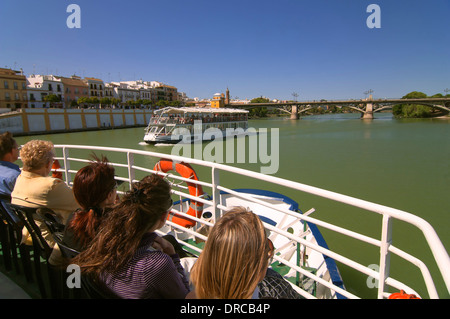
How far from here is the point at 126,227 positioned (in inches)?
40.5

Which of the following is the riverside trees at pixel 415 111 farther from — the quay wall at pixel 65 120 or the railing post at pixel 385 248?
the railing post at pixel 385 248

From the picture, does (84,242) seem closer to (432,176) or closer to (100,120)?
(432,176)

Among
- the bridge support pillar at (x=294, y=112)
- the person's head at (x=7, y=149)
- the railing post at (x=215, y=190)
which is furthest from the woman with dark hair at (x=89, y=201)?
the bridge support pillar at (x=294, y=112)

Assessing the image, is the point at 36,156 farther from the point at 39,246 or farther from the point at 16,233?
the point at 39,246

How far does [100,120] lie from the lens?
38812mm

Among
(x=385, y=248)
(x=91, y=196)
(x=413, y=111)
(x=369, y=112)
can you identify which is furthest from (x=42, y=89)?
(x=413, y=111)

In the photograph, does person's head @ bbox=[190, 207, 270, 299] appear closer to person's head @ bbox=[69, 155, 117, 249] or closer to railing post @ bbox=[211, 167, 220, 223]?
person's head @ bbox=[69, 155, 117, 249]

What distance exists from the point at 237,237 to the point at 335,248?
5.24m

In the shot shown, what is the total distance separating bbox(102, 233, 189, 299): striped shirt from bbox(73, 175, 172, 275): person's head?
0.03m

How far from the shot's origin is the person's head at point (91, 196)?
1198mm

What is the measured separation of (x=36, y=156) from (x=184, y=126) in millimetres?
22421

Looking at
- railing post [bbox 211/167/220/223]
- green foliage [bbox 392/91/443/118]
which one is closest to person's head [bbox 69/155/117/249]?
railing post [bbox 211/167/220/223]

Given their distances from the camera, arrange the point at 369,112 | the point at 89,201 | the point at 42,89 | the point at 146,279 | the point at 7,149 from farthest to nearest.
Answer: the point at 369,112 < the point at 42,89 < the point at 7,149 < the point at 89,201 < the point at 146,279
